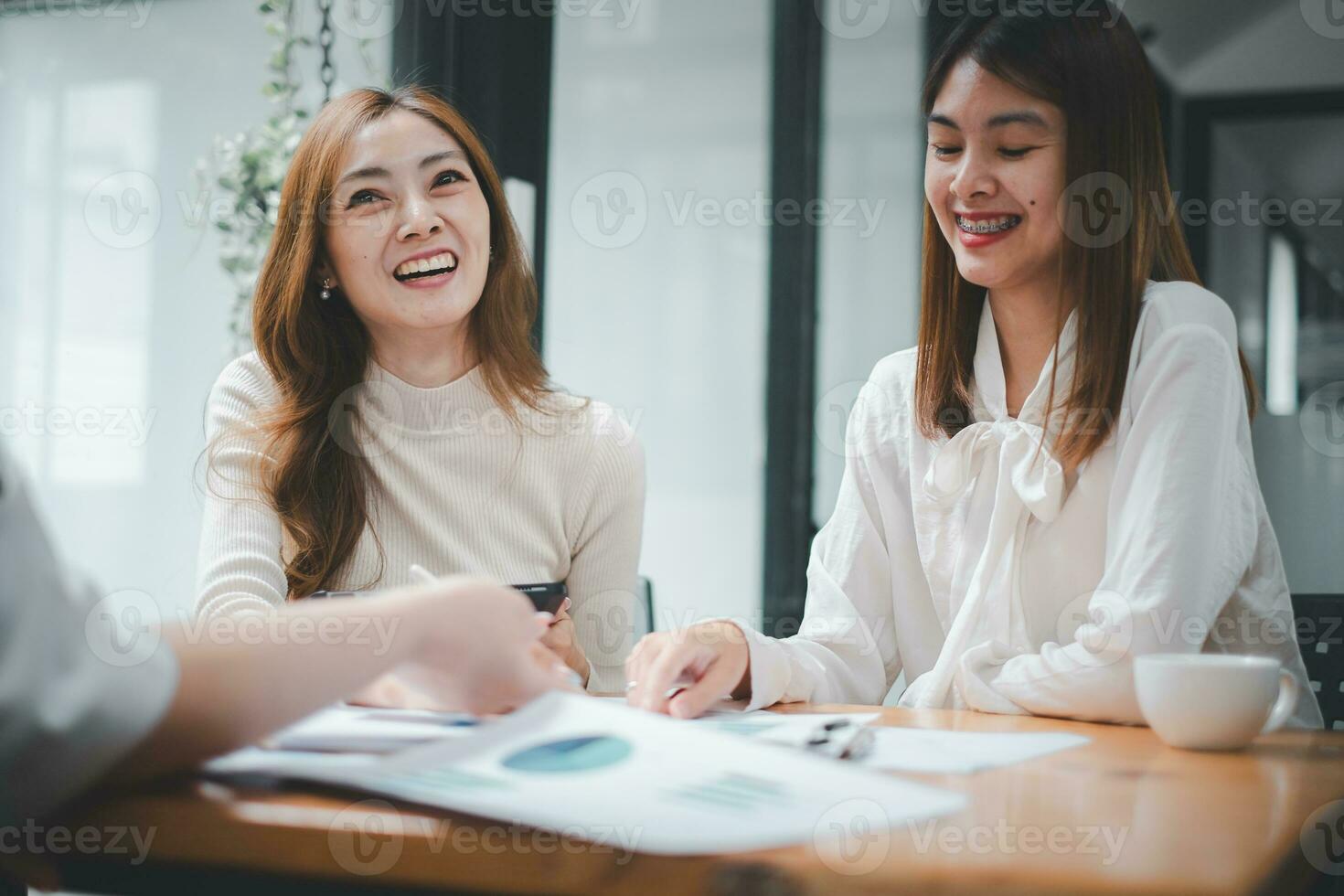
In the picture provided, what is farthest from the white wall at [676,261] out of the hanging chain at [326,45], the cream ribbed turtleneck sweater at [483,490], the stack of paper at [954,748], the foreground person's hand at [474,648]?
the foreground person's hand at [474,648]

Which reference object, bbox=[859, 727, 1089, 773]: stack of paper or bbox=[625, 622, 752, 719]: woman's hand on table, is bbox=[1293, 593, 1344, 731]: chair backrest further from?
bbox=[625, 622, 752, 719]: woman's hand on table

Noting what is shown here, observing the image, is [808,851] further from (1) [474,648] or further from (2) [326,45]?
(2) [326,45]

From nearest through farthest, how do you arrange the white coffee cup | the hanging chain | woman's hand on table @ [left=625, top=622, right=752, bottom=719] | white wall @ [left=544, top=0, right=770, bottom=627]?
1. the white coffee cup
2. woman's hand on table @ [left=625, top=622, right=752, bottom=719]
3. the hanging chain
4. white wall @ [left=544, top=0, right=770, bottom=627]

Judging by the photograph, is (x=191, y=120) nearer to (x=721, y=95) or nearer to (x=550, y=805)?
(x=721, y=95)

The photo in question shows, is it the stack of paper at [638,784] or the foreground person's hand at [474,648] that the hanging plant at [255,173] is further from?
the stack of paper at [638,784]

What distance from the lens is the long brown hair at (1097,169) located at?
1.41 metres

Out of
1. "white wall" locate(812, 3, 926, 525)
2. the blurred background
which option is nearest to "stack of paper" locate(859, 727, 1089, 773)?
the blurred background

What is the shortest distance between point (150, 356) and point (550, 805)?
8.98ft

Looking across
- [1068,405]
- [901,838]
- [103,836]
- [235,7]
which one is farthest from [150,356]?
[901,838]

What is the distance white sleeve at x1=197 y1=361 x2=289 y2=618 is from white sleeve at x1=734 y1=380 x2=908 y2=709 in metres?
0.67

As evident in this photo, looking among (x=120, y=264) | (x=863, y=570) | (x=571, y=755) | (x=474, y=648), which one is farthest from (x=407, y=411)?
(x=120, y=264)

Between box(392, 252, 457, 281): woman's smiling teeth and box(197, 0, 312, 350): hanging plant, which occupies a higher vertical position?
box(197, 0, 312, 350): hanging plant

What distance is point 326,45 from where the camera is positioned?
2768 mm

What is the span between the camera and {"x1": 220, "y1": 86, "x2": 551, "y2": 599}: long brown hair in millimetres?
1755
